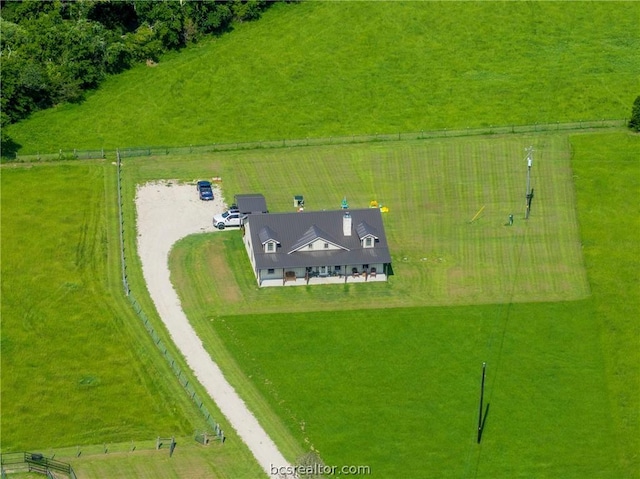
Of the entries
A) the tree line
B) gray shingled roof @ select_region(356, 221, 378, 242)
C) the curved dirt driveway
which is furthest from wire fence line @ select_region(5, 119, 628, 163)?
gray shingled roof @ select_region(356, 221, 378, 242)

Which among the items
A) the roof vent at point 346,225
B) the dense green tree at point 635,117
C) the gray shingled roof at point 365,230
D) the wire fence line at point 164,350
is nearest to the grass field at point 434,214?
the gray shingled roof at point 365,230

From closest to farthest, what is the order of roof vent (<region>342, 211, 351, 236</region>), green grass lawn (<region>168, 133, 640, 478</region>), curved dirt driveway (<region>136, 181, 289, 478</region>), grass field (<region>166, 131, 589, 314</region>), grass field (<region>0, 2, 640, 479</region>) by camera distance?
green grass lawn (<region>168, 133, 640, 478</region>)
curved dirt driveway (<region>136, 181, 289, 478</region>)
grass field (<region>0, 2, 640, 479</region>)
grass field (<region>166, 131, 589, 314</region>)
roof vent (<region>342, 211, 351, 236</region>)

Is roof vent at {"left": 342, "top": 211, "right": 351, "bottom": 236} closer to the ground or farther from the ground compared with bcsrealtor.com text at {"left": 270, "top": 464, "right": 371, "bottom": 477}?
farther from the ground

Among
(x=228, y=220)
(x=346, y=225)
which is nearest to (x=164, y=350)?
(x=228, y=220)

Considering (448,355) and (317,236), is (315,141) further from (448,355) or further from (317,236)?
(448,355)

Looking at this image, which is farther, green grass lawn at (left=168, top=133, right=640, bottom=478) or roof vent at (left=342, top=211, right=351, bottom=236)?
roof vent at (left=342, top=211, right=351, bottom=236)

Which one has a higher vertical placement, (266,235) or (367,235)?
(266,235)

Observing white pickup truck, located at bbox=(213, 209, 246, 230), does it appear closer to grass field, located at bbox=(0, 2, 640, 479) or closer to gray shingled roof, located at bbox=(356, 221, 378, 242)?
grass field, located at bbox=(0, 2, 640, 479)
